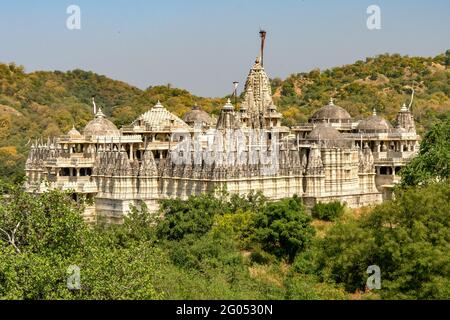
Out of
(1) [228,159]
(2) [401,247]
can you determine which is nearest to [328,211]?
(1) [228,159]

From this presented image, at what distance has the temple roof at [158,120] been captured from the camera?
212 ft

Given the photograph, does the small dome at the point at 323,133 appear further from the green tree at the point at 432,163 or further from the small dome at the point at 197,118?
the small dome at the point at 197,118

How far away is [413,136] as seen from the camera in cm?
6738

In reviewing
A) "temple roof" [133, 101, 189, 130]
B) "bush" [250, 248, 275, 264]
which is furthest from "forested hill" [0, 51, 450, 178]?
"bush" [250, 248, 275, 264]

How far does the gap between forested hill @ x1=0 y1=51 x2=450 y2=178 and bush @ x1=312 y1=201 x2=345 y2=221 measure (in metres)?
36.1

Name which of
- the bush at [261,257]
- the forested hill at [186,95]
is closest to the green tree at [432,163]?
the bush at [261,257]

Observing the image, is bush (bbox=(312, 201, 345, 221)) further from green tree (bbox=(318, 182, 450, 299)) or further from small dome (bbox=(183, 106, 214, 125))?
small dome (bbox=(183, 106, 214, 125))

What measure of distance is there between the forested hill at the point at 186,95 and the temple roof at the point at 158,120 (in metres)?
24.6

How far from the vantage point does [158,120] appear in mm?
65688

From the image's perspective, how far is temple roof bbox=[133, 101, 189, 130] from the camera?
2549 inches

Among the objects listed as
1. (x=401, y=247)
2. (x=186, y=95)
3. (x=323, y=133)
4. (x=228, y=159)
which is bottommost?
(x=401, y=247)

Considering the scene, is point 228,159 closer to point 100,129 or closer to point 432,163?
point 432,163

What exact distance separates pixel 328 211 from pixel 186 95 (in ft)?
203

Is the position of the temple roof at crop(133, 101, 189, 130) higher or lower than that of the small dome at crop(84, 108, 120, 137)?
higher
